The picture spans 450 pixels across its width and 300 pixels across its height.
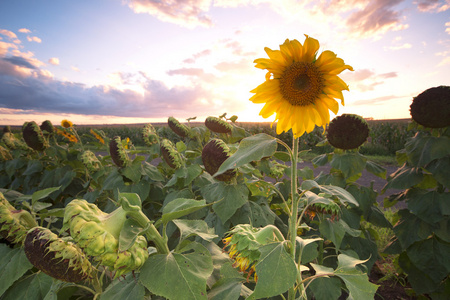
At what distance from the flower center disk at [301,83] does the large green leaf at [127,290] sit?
0.89 m

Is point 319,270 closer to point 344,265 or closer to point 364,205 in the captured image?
point 344,265

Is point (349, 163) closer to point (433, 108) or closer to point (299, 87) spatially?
point (433, 108)

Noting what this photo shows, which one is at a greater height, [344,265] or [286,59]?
[286,59]

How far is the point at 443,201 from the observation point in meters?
2.25

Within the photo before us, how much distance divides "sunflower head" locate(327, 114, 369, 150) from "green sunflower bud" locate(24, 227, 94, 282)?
6.66ft

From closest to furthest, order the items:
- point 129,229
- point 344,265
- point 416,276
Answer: point 129,229 < point 344,265 < point 416,276

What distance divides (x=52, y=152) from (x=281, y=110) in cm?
340

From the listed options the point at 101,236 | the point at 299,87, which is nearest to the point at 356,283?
the point at 299,87

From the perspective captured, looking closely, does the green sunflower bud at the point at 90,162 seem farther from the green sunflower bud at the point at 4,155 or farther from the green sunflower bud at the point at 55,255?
the green sunflower bud at the point at 55,255

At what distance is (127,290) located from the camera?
71 centimetres

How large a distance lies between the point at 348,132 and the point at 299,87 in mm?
1284

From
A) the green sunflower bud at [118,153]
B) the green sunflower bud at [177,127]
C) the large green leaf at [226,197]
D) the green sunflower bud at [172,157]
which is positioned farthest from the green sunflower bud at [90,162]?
the large green leaf at [226,197]

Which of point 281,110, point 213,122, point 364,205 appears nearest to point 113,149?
point 213,122

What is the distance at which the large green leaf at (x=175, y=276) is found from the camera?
2.10 feet
